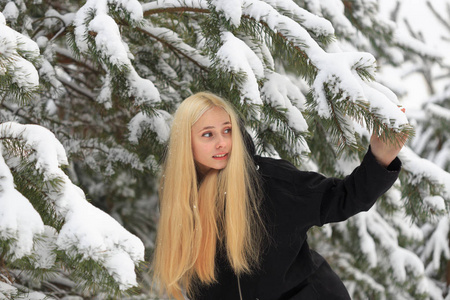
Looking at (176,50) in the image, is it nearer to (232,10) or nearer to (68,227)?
(232,10)

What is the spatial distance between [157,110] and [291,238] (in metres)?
0.85

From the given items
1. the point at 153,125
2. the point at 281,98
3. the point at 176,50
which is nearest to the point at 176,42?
the point at 176,50

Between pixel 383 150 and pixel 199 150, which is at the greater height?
pixel 383 150

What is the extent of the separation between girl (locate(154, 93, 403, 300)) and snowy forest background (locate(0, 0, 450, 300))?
0.51ft

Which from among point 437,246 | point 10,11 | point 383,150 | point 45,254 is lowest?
point 437,246

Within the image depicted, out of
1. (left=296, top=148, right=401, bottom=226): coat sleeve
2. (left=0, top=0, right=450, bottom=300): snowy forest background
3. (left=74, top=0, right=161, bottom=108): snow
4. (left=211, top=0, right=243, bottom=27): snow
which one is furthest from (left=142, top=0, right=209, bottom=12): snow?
(left=296, top=148, right=401, bottom=226): coat sleeve

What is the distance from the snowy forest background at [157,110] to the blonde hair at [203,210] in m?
0.15

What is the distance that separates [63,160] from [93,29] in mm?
560

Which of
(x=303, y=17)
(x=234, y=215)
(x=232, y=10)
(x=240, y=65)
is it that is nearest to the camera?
(x=240, y=65)

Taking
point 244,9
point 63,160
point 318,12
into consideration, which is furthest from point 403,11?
point 63,160

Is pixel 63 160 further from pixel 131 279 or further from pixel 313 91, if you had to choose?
pixel 313 91

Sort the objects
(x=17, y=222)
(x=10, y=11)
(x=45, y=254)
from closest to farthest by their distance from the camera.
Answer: (x=17, y=222) < (x=45, y=254) < (x=10, y=11)

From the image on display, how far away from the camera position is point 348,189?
1735 mm

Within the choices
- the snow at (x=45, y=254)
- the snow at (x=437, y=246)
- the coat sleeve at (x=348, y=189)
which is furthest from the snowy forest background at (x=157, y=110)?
the snow at (x=437, y=246)
